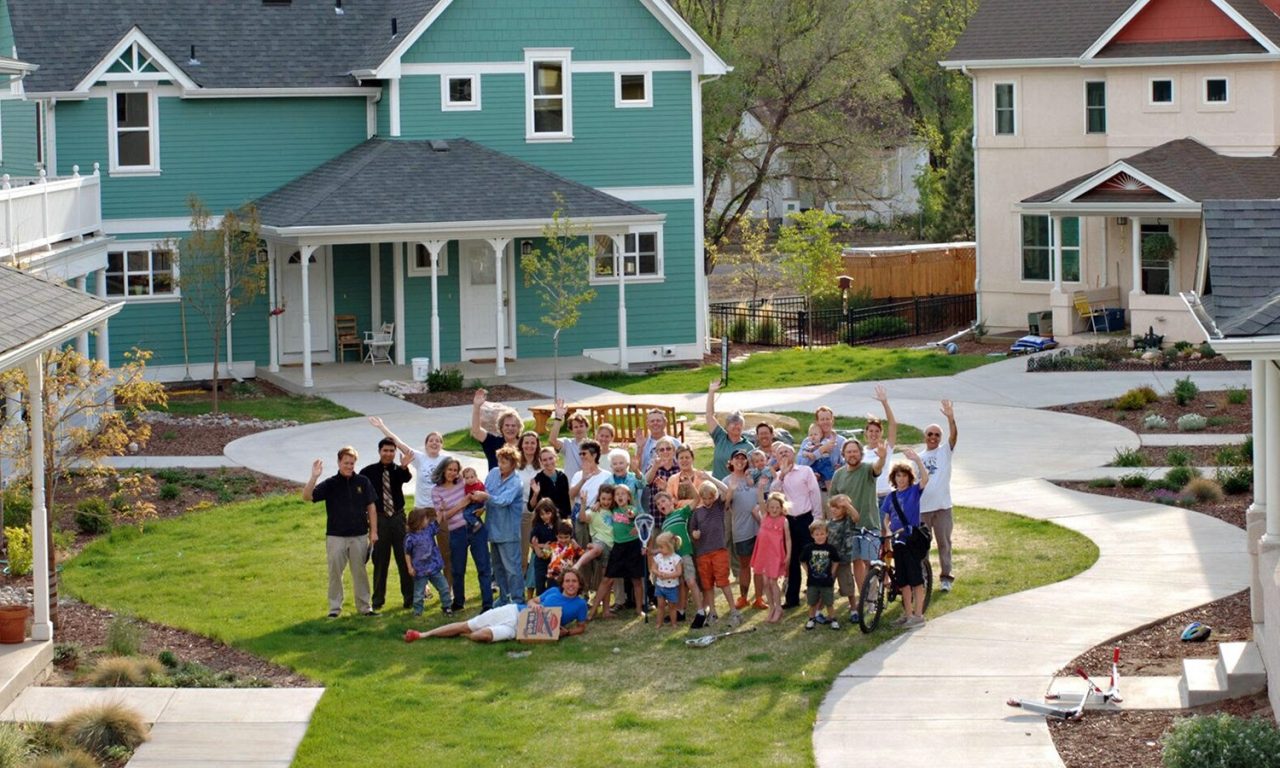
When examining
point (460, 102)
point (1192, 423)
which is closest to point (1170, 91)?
point (1192, 423)

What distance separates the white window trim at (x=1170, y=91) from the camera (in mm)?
39188

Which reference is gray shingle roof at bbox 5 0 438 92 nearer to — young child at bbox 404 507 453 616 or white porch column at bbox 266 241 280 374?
white porch column at bbox 266 241 280 374

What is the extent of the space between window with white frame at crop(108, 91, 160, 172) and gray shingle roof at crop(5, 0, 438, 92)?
0.91m

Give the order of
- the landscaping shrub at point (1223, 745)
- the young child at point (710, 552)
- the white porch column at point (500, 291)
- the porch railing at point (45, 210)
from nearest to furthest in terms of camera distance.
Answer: the landscaping shrub at point (1223, 745), the young child at point (710, 552), the porch railing at point (45, 210), the white porch column at point (500, 291)

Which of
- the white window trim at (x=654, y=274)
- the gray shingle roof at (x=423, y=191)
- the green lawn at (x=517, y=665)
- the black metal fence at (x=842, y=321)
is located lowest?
the green lawn at (x=517, y=665)

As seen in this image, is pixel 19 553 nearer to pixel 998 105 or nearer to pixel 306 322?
pixel 306 322

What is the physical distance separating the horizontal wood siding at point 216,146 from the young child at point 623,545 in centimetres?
2036

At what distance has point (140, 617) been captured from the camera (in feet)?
59.5

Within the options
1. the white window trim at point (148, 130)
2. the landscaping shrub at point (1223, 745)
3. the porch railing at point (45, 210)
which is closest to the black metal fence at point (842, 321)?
the white window trim at point (148, 130)

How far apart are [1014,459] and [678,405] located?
715 cm

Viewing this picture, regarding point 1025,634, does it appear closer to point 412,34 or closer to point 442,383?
point 442,383

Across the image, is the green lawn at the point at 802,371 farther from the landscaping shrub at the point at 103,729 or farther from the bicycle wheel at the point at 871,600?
the landscaping shrub at the point at 103,729

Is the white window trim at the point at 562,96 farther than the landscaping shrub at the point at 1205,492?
Yes

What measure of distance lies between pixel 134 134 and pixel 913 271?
20845 mm
